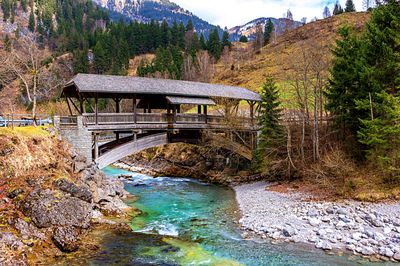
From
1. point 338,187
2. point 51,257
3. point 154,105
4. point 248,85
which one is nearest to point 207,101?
point 154,105

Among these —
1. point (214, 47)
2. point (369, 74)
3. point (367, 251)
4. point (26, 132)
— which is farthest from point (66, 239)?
point (214, 47)

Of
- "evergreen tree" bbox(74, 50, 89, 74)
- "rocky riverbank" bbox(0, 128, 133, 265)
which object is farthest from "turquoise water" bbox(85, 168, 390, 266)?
"evergreen tree" bbox(74, 50, 89, 74)

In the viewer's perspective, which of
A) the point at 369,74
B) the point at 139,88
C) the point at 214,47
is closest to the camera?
the point at 369,74

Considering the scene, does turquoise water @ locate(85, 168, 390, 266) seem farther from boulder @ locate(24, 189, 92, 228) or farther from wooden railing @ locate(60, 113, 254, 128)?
wooden railing @ locate(60, 113, 254, 128)

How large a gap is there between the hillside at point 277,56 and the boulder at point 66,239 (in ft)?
169

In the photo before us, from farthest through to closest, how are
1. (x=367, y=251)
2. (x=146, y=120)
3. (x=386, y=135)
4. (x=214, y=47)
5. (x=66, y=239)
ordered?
(x=214, y=47), (x=146, y=120), (x=386, y=135), (x=66, y=239), (x=367, y=251)

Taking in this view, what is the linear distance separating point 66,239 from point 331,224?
13475 mm

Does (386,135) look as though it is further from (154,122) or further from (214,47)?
(214,47)

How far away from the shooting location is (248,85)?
226ft

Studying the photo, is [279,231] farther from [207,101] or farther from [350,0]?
[350,0]

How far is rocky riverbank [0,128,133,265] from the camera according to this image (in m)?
13.9

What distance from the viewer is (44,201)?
1616cm

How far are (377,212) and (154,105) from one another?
21.0 metres

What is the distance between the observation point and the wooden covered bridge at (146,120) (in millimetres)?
23688
